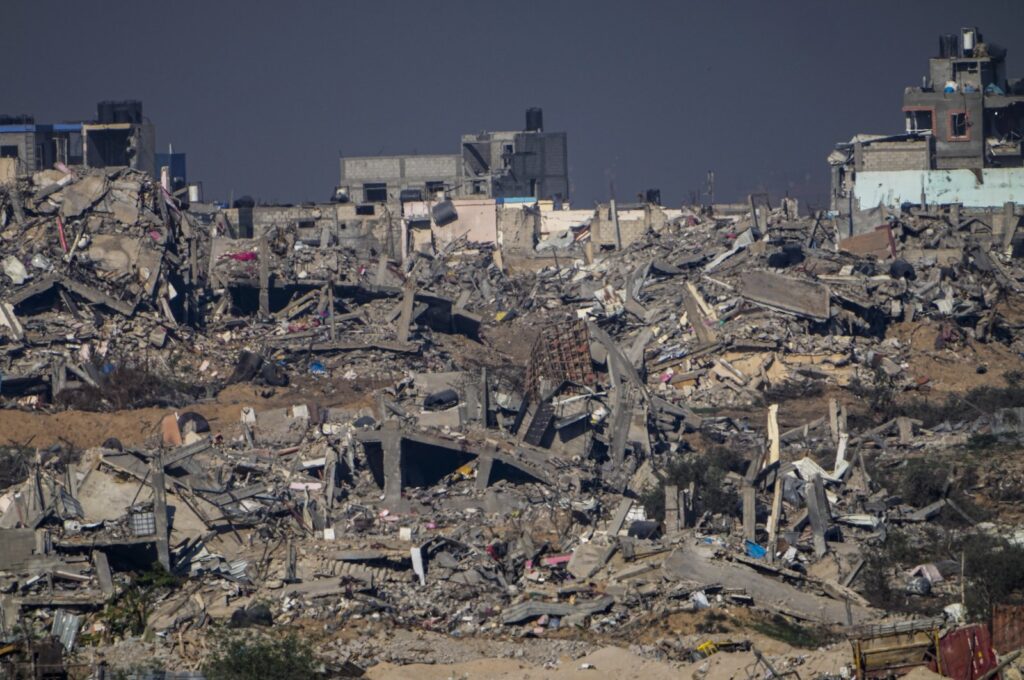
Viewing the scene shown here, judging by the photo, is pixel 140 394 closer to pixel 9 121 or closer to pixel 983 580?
pixel 983 580

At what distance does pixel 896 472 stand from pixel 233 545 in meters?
7.44

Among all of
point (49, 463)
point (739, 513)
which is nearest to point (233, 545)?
point (49, 463)

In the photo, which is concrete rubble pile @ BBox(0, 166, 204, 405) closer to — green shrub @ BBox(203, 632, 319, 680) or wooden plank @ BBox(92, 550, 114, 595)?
wooden plank @ BBox(92, 550, 114, 595)

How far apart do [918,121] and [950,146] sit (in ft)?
7.58

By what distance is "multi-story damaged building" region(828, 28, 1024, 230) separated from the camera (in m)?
41.7

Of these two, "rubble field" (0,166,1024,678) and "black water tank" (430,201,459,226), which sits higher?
"black water tank" (430,201,459,226)

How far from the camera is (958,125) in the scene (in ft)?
145

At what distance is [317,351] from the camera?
82.7ft

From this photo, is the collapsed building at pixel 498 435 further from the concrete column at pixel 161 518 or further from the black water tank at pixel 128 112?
the black water tank at pixel 128 112

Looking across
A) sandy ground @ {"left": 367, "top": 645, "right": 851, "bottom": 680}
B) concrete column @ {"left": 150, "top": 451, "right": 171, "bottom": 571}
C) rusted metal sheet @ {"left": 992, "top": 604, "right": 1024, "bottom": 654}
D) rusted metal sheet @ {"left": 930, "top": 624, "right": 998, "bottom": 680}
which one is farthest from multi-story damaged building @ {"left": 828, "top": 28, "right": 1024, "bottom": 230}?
rusted metal sheet @ {"left": 930, "top": 624, "right": 998, "bottom": 680}

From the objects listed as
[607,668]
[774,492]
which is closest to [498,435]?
[774,492]

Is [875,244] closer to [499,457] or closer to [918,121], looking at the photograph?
[499,457]

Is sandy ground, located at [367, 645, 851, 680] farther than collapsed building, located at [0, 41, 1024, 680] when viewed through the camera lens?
No

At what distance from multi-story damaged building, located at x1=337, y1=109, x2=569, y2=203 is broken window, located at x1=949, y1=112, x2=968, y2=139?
12.1m
